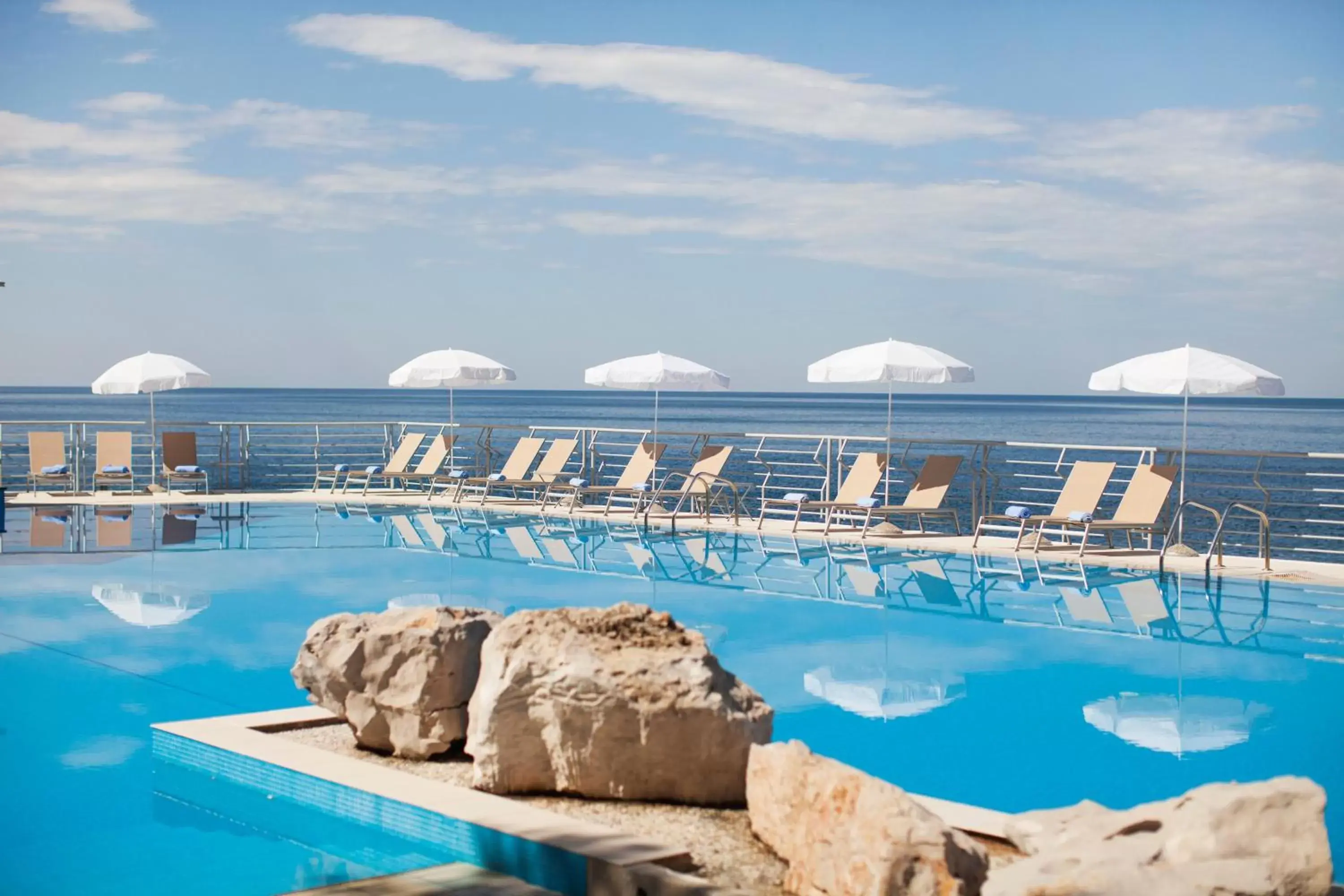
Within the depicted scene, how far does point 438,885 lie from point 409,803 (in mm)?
514

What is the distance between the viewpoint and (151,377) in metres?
16.1

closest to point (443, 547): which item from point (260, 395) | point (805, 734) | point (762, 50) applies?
point (805, 734)

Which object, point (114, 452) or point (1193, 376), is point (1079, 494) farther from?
point (114, 452)

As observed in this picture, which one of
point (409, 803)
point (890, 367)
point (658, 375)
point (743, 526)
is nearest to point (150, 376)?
point (658, 375)

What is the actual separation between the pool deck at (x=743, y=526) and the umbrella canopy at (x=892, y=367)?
56.3 inches

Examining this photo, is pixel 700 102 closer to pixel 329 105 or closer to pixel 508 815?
pixel 329 105

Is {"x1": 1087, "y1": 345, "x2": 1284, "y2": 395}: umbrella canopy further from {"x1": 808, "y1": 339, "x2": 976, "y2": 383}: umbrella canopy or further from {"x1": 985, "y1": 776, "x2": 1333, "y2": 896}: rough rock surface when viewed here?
{"x1": 985, "y1": 776, "x2": 1333, "y2": 896}: rough rock surface

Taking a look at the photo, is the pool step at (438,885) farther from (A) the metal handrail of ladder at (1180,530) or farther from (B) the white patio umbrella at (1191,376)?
(B) the white patio umbrella at (1191,376)

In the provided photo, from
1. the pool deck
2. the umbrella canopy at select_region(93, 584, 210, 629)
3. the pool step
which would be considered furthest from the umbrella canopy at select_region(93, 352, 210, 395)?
the pool step

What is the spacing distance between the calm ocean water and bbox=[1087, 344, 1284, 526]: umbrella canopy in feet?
102

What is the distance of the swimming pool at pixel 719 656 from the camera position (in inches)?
181

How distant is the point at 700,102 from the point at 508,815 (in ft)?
110

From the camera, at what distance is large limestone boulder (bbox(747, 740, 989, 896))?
332 cm

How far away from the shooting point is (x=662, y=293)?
50.8 m
